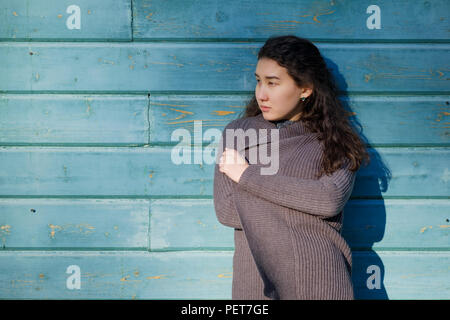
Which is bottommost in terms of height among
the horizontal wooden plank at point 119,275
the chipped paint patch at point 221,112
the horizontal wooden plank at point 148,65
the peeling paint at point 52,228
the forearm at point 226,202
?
the horizontal wooden plank at point 119,275

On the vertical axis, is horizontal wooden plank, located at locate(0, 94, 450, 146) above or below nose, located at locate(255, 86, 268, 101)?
below

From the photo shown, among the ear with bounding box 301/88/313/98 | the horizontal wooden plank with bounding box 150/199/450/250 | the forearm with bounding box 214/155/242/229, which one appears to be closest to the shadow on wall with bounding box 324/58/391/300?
the horizontal wooden plank with bounding box 150/199/450/250

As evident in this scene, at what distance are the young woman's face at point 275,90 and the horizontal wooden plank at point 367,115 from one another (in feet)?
1.37

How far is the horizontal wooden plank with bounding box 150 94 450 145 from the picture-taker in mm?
2068

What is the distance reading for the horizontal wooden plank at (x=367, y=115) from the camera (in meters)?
2.07

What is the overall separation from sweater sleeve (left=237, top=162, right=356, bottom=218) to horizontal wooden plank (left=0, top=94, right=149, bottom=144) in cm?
82

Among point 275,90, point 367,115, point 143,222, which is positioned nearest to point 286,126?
point 275,90

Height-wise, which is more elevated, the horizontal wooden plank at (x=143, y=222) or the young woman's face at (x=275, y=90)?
the young woman's face at (x=275, y=90)

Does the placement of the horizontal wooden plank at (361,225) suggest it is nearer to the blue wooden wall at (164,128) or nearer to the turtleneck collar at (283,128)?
the blue wooden wall at (164,128)

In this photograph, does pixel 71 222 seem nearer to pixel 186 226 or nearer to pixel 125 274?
pixel 125 274

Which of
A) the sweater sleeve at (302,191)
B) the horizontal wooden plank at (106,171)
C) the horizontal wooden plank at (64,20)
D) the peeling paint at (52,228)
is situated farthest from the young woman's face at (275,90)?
the peeling paint at (52,228)

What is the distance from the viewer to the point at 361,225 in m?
2.11

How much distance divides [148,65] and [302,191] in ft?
3.51

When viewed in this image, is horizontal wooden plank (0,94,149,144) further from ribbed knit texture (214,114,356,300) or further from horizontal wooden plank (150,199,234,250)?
ribbed knit texture (214,114,356,300)
